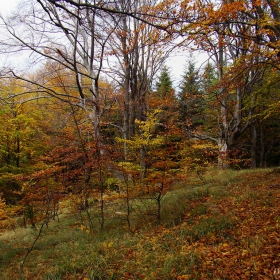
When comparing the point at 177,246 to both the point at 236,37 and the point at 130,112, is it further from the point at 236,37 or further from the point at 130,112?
the point at 130,112

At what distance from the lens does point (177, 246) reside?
14.0 ft

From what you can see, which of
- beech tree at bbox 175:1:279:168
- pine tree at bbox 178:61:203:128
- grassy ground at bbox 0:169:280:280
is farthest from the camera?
pine tree at bbox 178:61:203:128

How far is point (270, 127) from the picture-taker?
56.6 feet

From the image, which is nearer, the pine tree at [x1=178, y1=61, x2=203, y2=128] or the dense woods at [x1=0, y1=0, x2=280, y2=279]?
the dense woods at [x1=0, y1=0, x2=280, y2=279]

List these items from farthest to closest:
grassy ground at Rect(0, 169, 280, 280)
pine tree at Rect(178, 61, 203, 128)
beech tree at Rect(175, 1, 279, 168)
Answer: pine tree at Rect(178, 61, 203, 128)
beech tree at Rect(175, 1, 279, 168)
grassy ground at Rect(0, 169, 280, 280)

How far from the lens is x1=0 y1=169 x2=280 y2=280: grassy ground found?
341 cm

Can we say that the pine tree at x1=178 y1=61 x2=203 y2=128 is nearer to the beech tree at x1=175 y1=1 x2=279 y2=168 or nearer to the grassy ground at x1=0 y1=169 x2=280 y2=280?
the beech tree at x1=175 y1=1 x2=279 y2=168

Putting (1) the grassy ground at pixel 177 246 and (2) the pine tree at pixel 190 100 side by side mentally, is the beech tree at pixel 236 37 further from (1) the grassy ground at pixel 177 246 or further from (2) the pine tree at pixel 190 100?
(1) the grassy ground at pixel 177 246

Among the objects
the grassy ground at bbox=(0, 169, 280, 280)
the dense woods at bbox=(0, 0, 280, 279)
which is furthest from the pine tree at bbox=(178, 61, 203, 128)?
the grassy ground at bbox=(0, 169, 280, 280)

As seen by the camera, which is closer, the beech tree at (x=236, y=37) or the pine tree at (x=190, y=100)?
the beech tree at (x=236, y=37)

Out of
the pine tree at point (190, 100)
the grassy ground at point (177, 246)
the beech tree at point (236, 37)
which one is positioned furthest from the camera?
the pine tree at point (190, 100)

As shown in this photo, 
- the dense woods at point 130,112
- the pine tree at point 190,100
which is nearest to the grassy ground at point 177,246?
the dense woods at point 130,112

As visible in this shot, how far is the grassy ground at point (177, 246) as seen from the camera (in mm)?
3408

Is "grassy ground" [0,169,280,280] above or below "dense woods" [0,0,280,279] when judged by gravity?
below
